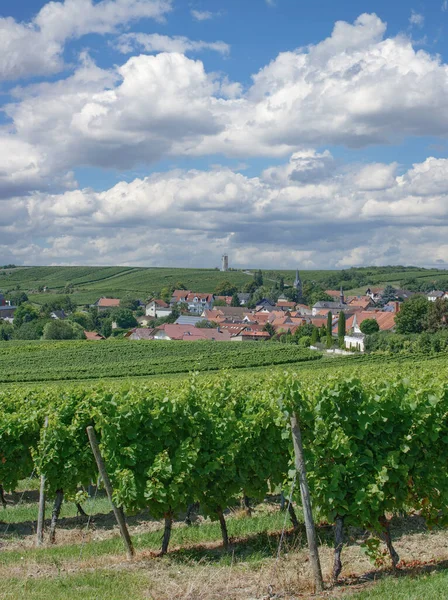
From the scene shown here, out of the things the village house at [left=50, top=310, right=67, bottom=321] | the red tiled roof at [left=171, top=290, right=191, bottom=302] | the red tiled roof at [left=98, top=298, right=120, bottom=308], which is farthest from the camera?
the red tiled roof at [left=171, top=290, right=191, bottom=302]

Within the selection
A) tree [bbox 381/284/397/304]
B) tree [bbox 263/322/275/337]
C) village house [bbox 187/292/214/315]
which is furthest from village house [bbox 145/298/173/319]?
tree [bbox 381/284/397/304]

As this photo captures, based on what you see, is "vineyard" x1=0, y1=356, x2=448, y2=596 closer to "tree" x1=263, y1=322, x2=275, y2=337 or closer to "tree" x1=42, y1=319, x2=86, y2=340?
"tree" x1=42, y1=319, x2=86, y2=340

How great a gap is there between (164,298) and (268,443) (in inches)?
6393

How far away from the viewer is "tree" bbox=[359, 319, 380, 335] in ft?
293

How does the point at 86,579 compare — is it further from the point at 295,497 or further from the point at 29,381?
the point at 29,381

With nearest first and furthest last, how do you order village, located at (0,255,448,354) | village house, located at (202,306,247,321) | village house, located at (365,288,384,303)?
village, located at (0,255,448,354), village house, located at (202,306,247,321), village house, located at (365,288,384,303)

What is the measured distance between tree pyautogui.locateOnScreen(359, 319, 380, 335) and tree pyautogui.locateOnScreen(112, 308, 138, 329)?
183 feet

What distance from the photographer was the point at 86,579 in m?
7.45

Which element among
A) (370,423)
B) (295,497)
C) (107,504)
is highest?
(370,423)

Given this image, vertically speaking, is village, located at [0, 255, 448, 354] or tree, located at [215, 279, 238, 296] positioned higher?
tree, located at [215, 279, 238, 296]

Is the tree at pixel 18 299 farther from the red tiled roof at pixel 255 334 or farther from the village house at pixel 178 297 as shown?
the red tiled roof at pixel 255 334

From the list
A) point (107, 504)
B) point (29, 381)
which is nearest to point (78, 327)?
point (29, 381)

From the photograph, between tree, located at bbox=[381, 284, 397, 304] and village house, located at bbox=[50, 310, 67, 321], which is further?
tree, located at bbox=[381, 284, 397, 304]

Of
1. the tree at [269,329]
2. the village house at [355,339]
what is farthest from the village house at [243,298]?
the village house at [355,339]
